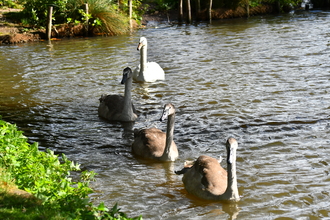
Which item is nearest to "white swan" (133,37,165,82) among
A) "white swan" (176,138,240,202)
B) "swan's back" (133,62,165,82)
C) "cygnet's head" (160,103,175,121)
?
"swan's back" (133,62,165,82)

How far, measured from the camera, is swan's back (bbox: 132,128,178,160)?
24.9ft

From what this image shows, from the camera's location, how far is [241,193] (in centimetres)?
616

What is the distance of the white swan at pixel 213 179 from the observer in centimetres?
580

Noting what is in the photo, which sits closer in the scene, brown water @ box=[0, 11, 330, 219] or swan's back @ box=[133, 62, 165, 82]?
brown water @ box=[0, 11, 330, 219]

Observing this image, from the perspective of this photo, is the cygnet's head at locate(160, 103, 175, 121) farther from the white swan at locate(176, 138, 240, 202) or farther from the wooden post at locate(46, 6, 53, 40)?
the wooden post at locate(46, 6, 53, 40)

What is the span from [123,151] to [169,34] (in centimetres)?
1568

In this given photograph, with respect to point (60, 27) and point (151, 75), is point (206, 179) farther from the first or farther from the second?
point (60, 27)

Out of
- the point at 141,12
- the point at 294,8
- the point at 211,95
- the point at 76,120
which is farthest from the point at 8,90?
the point at 294,8

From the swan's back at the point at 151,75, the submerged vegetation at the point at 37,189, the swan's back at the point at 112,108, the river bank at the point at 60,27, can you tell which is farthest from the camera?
the river bank at the point at 60,27

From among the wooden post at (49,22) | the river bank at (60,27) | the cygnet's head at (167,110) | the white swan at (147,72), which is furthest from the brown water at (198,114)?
the wooden post at (49,22)

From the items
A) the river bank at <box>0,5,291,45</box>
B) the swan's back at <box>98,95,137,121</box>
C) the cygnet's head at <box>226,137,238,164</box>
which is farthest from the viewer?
the river bank at <box>0,5,291,45</box>

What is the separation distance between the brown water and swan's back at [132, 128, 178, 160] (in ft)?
0.67

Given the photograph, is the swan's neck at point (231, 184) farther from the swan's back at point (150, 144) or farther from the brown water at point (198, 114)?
the swan's back at point (150, 144)

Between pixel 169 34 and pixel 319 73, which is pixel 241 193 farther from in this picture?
pixel 169 34
